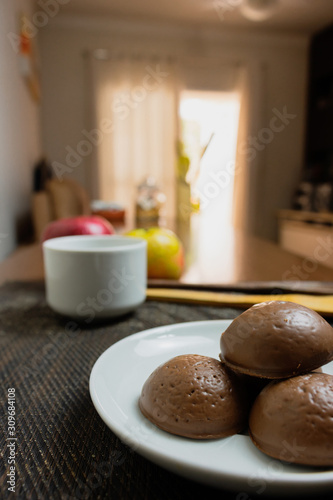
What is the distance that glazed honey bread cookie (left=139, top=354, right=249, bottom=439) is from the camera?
30 cm

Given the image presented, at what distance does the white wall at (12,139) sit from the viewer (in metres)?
1.70

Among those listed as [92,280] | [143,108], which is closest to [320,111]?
[143,108]

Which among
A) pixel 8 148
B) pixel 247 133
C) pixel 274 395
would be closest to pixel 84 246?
pixel 274 395

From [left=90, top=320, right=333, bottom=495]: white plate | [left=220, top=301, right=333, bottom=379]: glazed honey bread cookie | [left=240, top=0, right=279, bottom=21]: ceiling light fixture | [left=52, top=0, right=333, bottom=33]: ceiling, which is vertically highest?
[left=52, top=0, right=333, bottom=33]: ceiling

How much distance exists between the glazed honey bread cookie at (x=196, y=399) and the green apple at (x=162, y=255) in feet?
1.86

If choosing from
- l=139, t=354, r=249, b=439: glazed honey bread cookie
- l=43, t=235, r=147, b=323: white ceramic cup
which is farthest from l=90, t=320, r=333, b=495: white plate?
l=43, t=235, r=147, b=323: white ceramic cup

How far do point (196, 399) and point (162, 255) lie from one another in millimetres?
610

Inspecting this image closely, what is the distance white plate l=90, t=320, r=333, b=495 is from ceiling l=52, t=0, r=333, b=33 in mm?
3308

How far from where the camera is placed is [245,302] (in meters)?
0.73

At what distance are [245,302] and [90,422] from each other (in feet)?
1.38

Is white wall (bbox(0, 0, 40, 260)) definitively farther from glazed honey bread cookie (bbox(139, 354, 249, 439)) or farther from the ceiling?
glazed honey bread cookie (bbox(139, 354, 249, 439))

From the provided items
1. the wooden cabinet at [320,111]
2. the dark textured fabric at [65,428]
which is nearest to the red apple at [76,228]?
the dark textured fabric at [65,428]

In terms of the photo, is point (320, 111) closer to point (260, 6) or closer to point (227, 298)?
point (260, 6)

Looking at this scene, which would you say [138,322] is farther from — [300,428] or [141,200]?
[141,200]
